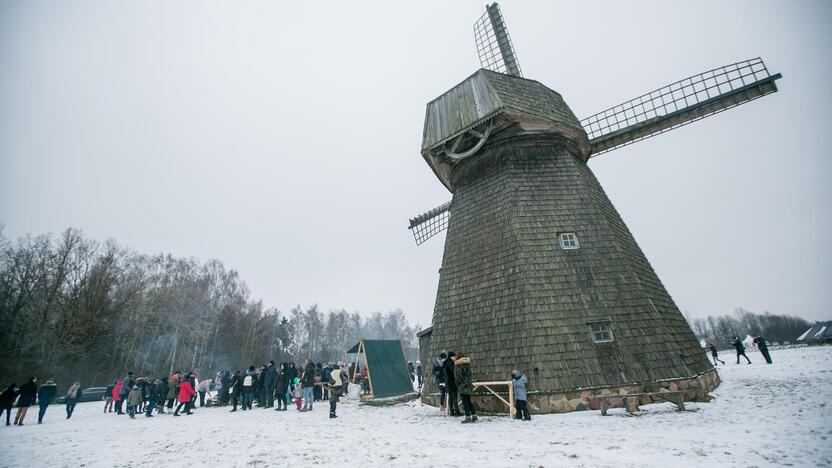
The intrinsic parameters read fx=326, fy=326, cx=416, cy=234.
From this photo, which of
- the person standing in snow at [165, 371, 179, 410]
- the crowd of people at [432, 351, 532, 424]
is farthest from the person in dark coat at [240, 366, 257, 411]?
the crowd of people at [432, 351, 532, 424]

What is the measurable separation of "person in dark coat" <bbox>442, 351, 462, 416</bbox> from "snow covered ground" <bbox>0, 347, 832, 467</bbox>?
1.97ft

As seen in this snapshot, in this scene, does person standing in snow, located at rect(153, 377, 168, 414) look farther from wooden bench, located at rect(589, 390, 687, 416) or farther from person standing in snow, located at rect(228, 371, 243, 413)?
wooden bench, located at rect(589, 390, 687, 416)

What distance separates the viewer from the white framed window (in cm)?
1137

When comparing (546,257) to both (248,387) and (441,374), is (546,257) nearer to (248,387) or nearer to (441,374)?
(441,374)

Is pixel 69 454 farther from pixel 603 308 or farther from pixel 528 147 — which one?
pixel 528 147

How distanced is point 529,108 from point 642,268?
7.30 meters

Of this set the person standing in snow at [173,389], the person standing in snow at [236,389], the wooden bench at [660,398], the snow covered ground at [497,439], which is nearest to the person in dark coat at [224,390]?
the person standing in snow at [173,389]

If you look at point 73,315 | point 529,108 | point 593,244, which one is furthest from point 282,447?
point 73,315

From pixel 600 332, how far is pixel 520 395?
337 centimetres

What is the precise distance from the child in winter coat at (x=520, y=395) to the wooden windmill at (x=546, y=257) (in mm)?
685

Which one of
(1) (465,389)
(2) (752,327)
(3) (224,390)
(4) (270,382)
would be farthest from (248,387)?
(2) (752,327)

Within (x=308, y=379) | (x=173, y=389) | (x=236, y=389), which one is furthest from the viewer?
(x=173, y=389)

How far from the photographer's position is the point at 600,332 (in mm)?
9922

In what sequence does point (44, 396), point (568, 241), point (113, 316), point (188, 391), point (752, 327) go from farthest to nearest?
1. point (752, 327)
2. point (113, 316)
3. point (188, 391)
4. point (44, 396)
5. point (568, 241)
